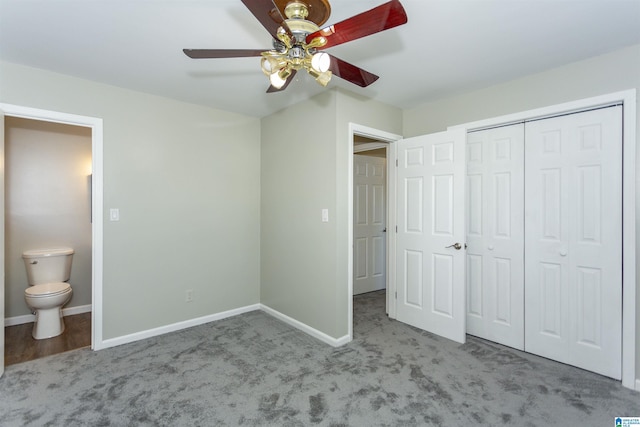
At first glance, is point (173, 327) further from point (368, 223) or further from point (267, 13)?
point (267, 13)

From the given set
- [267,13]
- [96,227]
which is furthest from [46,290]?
[267,13]

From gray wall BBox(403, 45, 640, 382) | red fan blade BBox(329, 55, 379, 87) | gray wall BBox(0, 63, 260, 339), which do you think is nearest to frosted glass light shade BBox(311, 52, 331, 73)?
red fan blade BBox(329, 55, 379, 87)

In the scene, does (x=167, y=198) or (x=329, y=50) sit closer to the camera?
(x=329, y=50)

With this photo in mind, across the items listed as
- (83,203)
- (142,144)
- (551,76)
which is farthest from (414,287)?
(83,203)

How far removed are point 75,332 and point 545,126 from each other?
15.6 feet

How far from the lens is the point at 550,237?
2.57m

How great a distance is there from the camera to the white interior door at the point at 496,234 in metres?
2.74

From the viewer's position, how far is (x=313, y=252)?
3082mm

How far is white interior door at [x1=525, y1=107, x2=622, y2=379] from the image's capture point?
225cm

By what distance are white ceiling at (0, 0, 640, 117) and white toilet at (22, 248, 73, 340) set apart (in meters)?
1.99

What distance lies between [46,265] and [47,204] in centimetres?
70

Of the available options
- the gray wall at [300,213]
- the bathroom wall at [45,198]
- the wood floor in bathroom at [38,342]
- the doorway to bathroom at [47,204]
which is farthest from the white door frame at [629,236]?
the bathroom wall at [45,198]

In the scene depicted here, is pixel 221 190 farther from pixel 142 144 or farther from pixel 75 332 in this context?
pixel 75 332

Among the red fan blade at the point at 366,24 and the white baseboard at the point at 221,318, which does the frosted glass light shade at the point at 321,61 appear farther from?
the white baseboard at the point at 221,318
